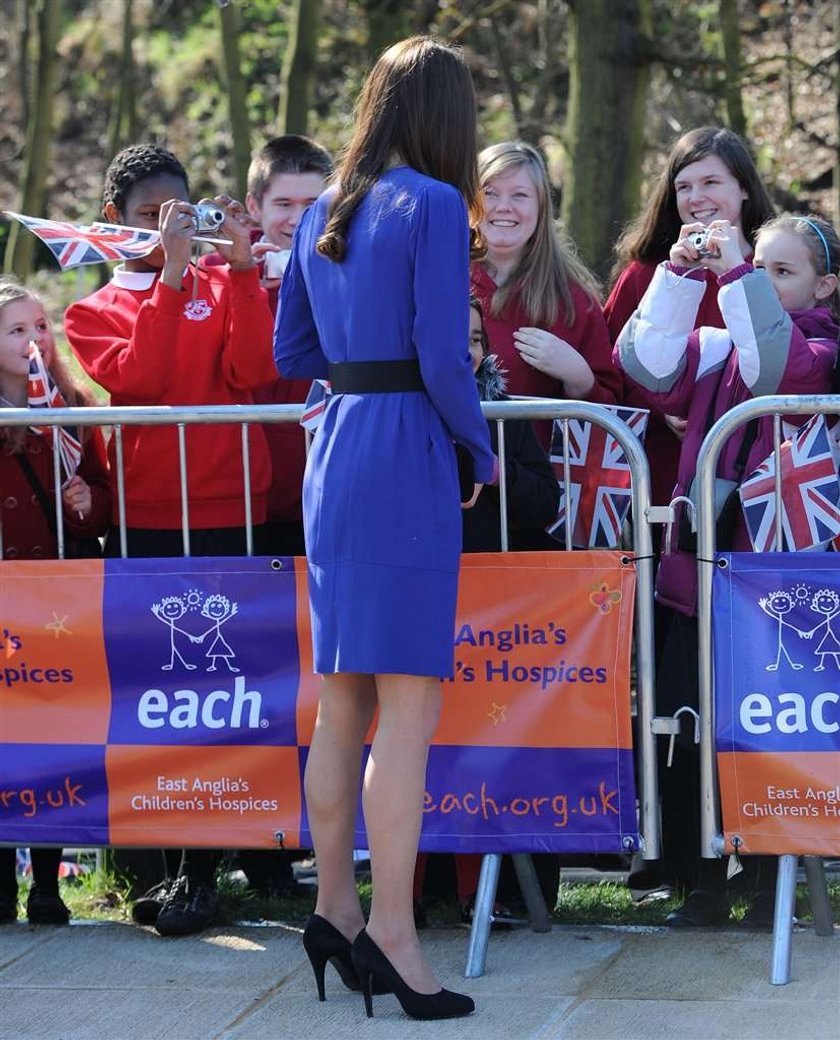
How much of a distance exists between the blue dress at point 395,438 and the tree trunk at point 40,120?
1023 cm

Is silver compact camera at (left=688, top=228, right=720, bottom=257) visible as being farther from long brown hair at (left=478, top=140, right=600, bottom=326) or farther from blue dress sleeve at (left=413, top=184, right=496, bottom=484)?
blue dress sleeve at (left=413, top=184, right=496, bottom=484)

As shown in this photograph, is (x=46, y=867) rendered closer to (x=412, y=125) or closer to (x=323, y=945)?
(x=323, y=945)

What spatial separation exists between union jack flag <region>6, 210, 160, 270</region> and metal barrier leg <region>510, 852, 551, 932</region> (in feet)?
6.95

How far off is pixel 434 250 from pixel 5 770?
2164 millimetres

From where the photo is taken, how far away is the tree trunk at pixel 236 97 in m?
12.8

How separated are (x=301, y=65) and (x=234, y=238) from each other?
7.52m

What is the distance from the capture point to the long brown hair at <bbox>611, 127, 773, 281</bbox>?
516 centimetres

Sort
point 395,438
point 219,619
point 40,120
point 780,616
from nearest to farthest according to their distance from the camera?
point 395,438 < point 780,616 < point 219,619 < point 40,120

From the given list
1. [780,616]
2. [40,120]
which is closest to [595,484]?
[780,616]

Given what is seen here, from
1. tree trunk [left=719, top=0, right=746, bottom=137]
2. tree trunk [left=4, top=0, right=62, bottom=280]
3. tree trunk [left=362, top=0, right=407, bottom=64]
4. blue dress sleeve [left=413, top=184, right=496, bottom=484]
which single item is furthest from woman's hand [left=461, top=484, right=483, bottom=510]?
tree trunk [left=4, top=0, right=62, bottom=280]

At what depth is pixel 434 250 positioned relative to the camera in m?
3.76

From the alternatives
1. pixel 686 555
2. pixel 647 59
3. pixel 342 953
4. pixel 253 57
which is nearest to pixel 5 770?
pixel 342 953

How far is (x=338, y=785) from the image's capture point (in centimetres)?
404

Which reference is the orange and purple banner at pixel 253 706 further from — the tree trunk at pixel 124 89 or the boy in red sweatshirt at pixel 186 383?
the tree trunk at pixel 124 89
